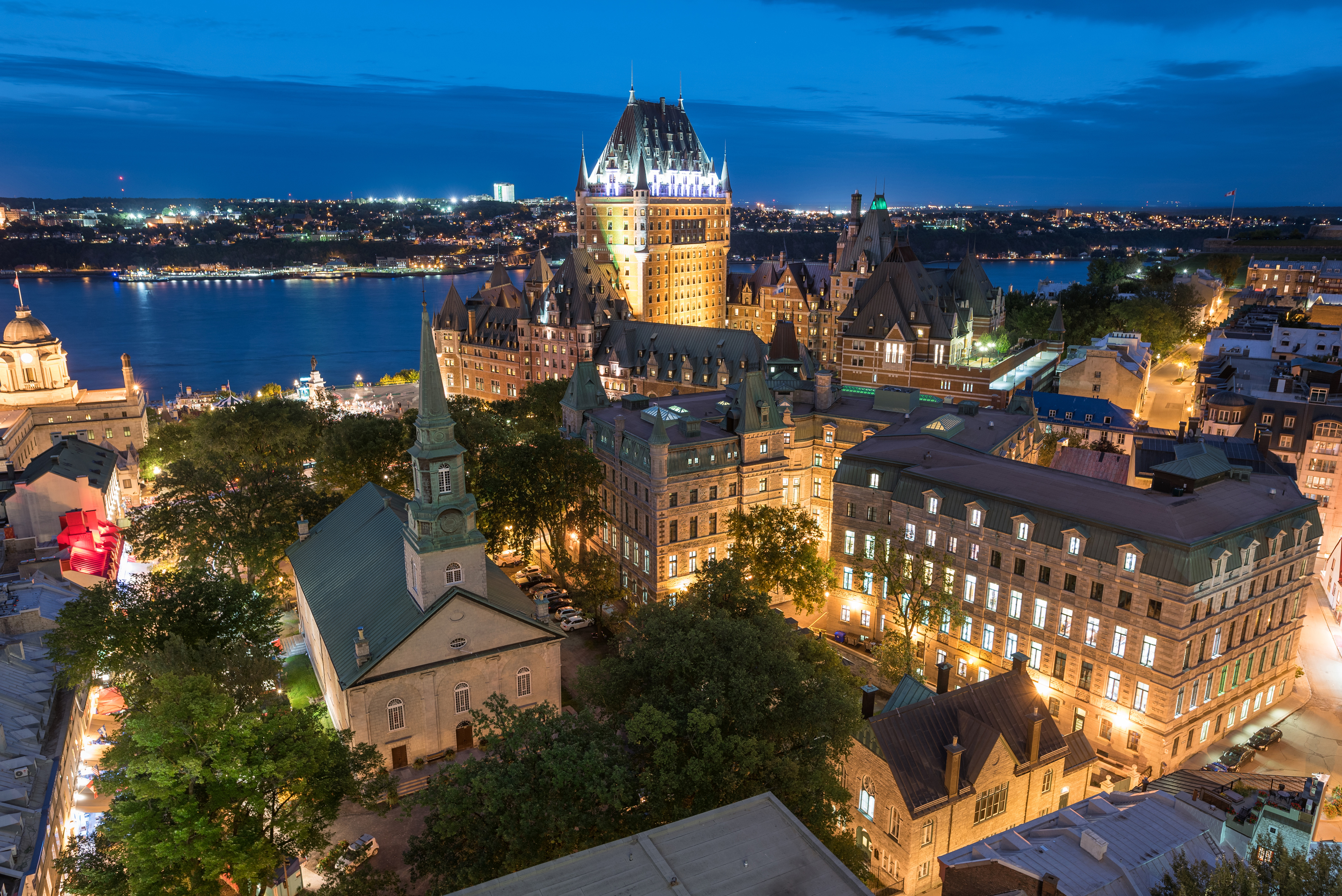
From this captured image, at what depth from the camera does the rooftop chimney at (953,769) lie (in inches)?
1390

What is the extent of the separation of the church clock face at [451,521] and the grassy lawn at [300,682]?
1677 centimetres

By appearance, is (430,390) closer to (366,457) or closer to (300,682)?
(300,682)

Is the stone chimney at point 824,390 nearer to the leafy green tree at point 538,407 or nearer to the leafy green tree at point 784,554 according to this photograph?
the leafy green tree at point 784,554

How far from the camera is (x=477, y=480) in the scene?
200ft

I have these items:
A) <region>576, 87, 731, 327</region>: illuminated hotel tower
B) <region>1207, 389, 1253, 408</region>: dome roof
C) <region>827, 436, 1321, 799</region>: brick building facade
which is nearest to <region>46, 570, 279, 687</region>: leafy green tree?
<region>827, 436, 1321, 799</region>: brick building facade

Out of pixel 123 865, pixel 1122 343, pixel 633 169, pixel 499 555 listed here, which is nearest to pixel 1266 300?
pixel 1122 343

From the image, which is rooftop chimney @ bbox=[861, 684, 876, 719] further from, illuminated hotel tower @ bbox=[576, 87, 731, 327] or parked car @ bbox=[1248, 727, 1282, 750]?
illuminated hotel tower @ bbox=[576, 87, 731, 327]

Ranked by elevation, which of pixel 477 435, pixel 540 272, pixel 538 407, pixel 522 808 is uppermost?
pixel 540 272

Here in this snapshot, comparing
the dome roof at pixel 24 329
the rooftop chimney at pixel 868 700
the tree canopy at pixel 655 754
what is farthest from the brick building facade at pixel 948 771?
the dome roof at pixel 24 329

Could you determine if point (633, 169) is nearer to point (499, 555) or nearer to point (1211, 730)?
point (499, 555)

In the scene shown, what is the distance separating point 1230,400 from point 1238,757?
41249 mm

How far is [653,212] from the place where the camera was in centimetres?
15312

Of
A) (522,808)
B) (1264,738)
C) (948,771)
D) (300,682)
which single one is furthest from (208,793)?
(1264,738)

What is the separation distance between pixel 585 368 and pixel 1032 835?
171ft
